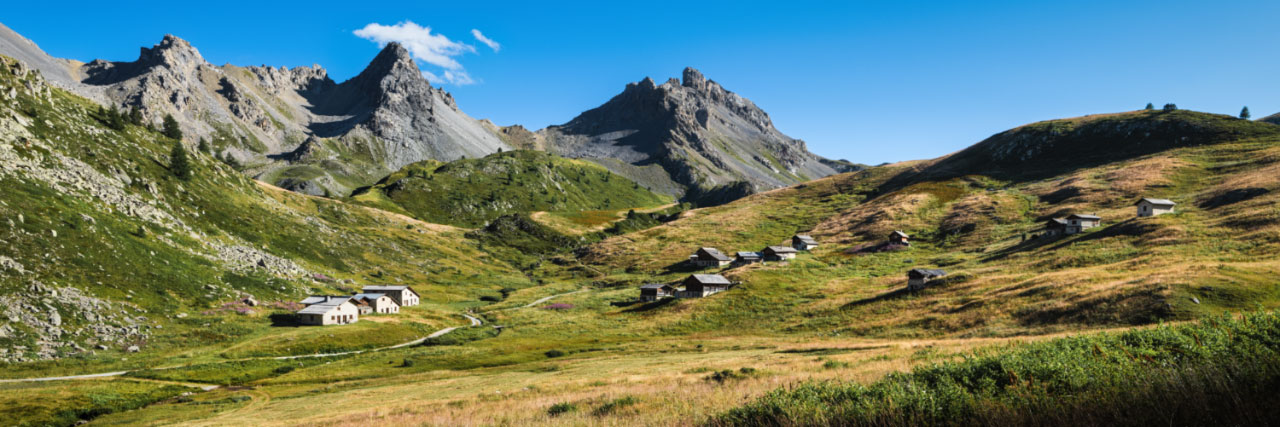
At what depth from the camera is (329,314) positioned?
8131cm

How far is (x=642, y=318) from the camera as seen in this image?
289 ft

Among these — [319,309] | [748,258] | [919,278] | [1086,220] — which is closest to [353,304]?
[319,309]

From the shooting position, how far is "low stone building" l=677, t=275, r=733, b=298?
97375 mm

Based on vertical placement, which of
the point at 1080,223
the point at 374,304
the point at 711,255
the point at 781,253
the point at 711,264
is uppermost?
the point at 711,255

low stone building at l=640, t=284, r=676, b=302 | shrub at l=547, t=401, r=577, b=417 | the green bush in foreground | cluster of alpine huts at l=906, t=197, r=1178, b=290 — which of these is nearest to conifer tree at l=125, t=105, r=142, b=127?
low stone building at l=640, t=284, r=676, b=302

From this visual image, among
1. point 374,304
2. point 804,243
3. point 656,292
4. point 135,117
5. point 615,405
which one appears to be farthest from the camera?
point 135,117

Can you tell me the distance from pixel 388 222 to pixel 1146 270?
190813 millimetres

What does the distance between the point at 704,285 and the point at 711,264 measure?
121ft

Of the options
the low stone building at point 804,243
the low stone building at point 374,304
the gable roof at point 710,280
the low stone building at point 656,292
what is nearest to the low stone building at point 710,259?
Result: the low stone building at point 804,243

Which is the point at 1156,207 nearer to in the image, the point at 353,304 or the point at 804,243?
the point at 804,243

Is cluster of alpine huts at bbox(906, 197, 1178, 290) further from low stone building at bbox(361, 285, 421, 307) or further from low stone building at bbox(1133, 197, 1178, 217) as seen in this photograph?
low stone building at bbox(361, 285, 421, 307)

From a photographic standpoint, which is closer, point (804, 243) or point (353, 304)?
point (353, 304)

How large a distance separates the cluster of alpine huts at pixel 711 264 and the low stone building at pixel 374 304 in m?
48.1

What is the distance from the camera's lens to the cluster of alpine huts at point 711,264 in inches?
3863
